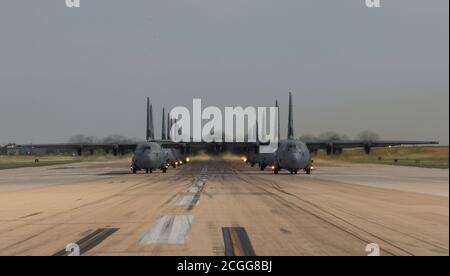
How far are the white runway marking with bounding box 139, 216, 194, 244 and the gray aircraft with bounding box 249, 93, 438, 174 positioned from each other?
3654 cm

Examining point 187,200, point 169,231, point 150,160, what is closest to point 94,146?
point 150,160

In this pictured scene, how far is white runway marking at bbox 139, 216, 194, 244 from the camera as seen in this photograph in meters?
13.8

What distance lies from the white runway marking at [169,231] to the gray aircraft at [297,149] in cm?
3654

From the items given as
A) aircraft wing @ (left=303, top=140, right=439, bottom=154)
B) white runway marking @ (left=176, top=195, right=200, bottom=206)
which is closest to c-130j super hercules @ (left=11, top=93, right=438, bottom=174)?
aircraft wing @ (left=303, top=140, right=439, bottom=154)

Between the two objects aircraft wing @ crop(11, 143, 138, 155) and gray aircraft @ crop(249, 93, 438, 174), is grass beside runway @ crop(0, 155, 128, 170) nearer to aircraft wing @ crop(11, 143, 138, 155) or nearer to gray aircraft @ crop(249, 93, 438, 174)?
aircraft wing @ crop(11, 143, 138, 155)

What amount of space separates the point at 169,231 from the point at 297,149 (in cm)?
3989

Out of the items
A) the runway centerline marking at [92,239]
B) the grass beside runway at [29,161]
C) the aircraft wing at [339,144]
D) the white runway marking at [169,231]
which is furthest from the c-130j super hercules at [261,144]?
the runway centerline marking at [92,239]

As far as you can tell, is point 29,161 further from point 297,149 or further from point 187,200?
point 187,200

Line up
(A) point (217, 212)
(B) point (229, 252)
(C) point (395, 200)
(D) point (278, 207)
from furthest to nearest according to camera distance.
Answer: (C) point (395, 200)
(D) point (278, 207)
(A) point (217, 212)
(B) point (229, 252)
